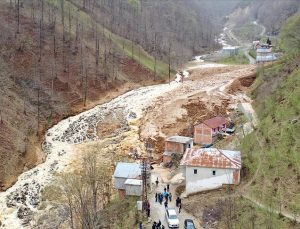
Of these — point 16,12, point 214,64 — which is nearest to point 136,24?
point 214,64

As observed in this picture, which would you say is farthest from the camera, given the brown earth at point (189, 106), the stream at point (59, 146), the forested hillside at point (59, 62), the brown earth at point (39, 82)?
the brown earth at point (189, 106)

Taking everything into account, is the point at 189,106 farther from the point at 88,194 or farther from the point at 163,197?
the point at 88,194

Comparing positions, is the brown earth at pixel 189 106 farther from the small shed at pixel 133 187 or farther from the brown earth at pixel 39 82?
the small shed at pixel 133 187

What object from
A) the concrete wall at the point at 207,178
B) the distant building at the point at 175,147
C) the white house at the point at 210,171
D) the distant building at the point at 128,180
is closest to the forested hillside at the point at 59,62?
the distant building at the point at 128,180

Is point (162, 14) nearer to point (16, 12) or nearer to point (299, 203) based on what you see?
point (16, 12)

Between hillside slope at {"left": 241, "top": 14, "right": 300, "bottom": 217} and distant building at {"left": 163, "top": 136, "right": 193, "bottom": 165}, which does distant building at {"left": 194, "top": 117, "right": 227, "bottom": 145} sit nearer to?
distant building at {"left": 163, "top": 136, "right": 193, "bottom": 165}

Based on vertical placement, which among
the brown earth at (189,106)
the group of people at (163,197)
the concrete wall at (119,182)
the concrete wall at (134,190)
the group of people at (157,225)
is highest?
the brown earth at (189,106)

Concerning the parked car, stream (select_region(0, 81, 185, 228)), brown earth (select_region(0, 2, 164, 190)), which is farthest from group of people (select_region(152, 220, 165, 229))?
brown earth (select_region(0, 2, 164, 190))
